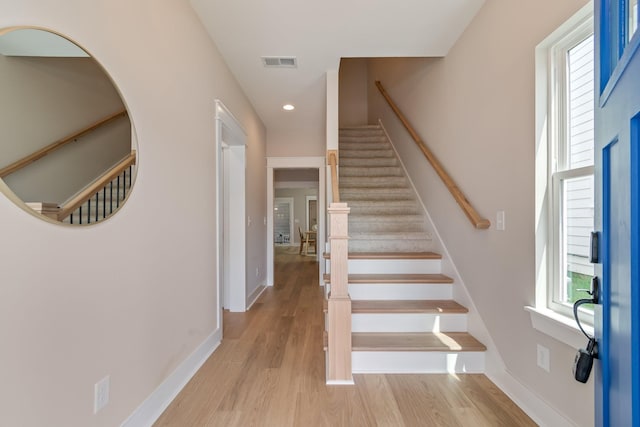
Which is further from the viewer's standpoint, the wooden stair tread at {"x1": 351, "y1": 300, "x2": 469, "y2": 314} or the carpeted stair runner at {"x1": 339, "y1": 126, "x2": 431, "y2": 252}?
the carpeted stair runner at {"x1": 339, "y1": 126, "x2": 431, "y2": 252}

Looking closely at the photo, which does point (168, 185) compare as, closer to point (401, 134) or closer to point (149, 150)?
point (149, 150)

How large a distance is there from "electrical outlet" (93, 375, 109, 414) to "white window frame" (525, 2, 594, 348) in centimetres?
209

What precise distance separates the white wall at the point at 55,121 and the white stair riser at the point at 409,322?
1972 mm

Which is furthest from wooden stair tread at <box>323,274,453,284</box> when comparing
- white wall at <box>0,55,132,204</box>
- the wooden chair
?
the wooden chair

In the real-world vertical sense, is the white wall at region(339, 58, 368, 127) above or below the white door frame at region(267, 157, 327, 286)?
above

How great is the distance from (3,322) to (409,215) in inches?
136

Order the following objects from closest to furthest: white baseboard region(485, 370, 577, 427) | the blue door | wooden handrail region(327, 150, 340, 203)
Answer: the blue door → white baseboard region(485, 370, 577, 427) → wooden handrail region(327, 150, 340, 203)

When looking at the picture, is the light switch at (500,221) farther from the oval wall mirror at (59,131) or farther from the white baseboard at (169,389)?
the white baseboard at (169,389)

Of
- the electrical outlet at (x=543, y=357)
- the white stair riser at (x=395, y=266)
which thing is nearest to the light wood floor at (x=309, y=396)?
the electrical outlet at (x=543, y=357)

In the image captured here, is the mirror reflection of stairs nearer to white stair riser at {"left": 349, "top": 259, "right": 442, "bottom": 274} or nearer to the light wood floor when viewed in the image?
the light wood floor

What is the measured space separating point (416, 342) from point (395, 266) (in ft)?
2.72

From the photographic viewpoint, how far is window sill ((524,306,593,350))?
140 cm

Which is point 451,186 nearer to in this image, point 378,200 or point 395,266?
point 395,266

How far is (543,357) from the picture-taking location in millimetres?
1657
